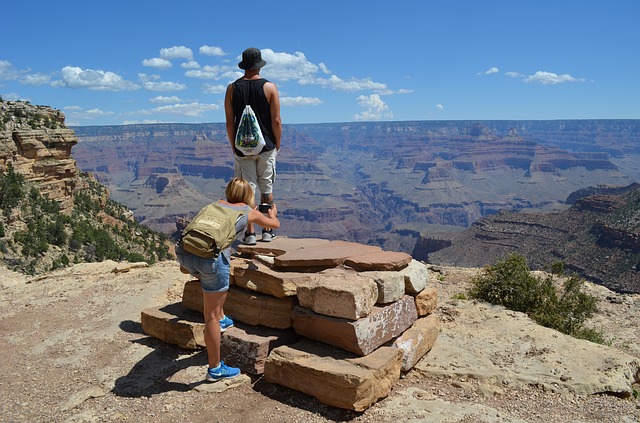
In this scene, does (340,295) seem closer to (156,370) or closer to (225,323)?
(225,323)

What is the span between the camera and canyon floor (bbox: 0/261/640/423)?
5.41 m

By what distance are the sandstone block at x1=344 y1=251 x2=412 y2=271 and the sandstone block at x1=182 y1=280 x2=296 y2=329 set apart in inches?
41.6

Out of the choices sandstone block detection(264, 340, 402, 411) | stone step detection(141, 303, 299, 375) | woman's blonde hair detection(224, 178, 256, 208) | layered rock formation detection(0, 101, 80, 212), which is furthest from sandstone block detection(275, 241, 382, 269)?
layered rock formation detection(0, 101, 80, 212)

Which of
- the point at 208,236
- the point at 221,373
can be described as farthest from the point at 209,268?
the point at 221,373

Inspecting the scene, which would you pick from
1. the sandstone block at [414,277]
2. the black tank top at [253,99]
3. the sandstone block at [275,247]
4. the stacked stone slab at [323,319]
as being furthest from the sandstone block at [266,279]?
the black tank top at [253,99]

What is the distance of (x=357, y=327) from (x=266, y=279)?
1564 millimetres

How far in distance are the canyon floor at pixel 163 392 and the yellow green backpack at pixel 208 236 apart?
184 cm

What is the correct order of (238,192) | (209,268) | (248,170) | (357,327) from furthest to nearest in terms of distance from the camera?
(248,170), (238,192), (357,327), (209,268)

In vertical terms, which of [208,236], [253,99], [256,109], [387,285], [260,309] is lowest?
[260,309]

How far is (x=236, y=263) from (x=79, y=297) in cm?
498

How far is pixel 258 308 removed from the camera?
668cm

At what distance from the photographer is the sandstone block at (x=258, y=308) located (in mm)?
6570

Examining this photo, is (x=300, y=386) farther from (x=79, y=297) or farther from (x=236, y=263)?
(x=79, y=297)

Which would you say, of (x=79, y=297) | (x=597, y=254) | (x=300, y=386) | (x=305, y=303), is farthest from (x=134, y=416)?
(x=597, y=254)
